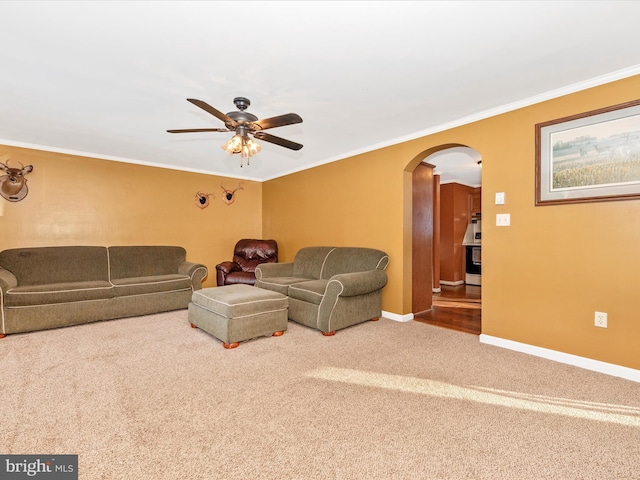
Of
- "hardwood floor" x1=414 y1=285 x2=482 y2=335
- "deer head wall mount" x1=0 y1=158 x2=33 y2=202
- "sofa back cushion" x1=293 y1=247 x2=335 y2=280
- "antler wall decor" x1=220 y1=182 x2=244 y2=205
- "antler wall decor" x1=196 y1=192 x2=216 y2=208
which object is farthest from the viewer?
"antler wall decor" x1=220 y1=182 x2=244 y2=205

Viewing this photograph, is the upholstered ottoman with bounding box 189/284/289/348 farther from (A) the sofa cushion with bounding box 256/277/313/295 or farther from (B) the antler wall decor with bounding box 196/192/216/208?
(B) the antler wall decor with bounding box 196/192/216/208

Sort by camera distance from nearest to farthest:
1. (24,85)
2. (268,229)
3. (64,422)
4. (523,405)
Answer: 1. (64,422)
2. (523,405)
3. (24,85)
4. (268,229)

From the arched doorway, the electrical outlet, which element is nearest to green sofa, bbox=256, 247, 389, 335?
the arched doorway

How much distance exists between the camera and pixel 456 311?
4.45 metres

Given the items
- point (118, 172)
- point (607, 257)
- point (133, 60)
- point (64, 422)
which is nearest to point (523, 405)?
point (607, 257)

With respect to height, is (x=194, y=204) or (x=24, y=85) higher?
(x=24, y=85)

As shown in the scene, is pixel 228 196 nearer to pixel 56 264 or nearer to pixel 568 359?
pixel 56 264

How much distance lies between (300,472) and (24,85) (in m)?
3.62

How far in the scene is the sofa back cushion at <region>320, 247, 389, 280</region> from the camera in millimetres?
3850

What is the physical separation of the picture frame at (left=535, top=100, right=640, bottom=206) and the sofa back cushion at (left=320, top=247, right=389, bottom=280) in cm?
172

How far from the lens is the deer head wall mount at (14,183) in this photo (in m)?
4.09

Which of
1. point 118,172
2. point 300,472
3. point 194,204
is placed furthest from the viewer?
point 194,204

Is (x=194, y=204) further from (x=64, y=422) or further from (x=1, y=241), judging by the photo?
(x=64, y=422)

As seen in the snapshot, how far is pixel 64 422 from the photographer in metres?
1.72
